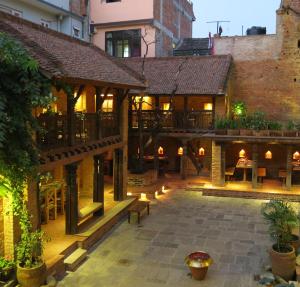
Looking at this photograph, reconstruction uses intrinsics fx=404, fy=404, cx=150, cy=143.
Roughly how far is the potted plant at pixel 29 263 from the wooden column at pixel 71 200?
9.61 feet

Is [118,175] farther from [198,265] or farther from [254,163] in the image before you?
[198,265]

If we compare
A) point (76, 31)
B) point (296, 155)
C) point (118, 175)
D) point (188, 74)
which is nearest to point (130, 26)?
point (76, 31)

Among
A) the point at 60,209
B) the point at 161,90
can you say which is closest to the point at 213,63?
the point at 161,90

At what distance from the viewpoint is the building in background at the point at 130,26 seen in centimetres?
2867

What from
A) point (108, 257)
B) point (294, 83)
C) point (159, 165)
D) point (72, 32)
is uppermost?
point (72, 32)

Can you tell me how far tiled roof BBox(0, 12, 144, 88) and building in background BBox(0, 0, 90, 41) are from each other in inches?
207

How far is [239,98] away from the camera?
2622 cm

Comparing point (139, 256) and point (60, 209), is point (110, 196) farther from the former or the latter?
point (139, 256)

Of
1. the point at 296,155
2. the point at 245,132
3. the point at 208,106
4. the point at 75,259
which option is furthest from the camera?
the point at 208,106

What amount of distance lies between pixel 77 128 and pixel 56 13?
12.4 meters

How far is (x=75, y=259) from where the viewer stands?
40.3 feet

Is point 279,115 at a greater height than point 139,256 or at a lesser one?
greater

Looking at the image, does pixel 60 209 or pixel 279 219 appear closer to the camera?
pixel 279 219

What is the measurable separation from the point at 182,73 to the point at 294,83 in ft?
22.9
